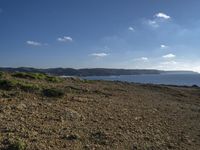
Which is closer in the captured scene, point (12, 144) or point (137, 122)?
point (12, 144)

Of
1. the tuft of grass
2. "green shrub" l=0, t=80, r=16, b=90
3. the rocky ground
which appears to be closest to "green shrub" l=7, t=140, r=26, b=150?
the rocky ground

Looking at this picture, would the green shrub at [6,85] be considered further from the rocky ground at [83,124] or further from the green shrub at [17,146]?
the green shrub at [17,146]

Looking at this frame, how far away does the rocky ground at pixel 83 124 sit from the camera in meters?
9.59

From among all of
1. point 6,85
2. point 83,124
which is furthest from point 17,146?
point 6,85

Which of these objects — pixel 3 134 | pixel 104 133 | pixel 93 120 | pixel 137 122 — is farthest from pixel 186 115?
pixel 3 134

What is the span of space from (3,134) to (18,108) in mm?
2943

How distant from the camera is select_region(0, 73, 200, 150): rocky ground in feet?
31.5

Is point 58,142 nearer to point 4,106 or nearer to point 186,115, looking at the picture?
point 4,106

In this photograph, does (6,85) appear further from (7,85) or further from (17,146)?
(17,146)

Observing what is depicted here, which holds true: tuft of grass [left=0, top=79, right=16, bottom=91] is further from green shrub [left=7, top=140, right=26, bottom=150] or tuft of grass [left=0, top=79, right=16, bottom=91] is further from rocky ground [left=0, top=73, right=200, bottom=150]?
green shrub [left=7, top=140, right=26, bottom=150]

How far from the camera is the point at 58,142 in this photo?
9.46 metres

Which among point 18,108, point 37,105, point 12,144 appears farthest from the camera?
point 37,105

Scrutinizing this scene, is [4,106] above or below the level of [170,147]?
above

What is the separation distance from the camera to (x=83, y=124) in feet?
38.0
